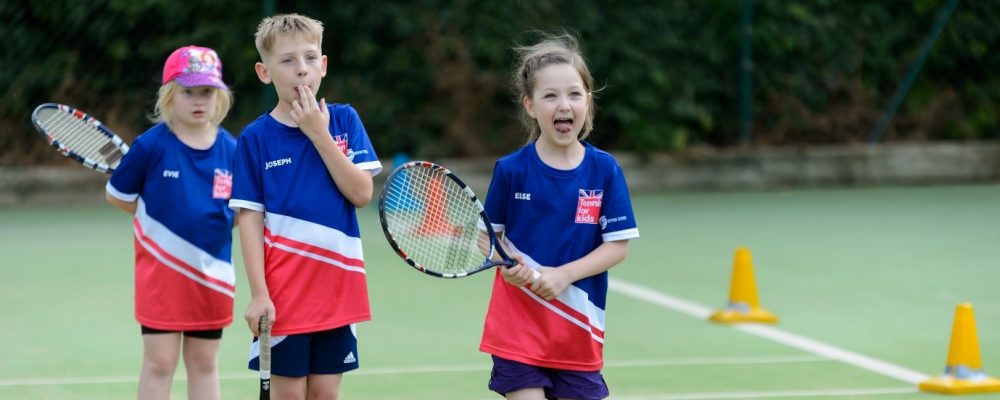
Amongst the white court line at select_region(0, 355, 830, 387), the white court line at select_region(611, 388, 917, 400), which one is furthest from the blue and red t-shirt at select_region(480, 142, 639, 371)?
the white court line at select_region(0, 355, 830, 387)

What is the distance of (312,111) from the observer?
4035 millimetres

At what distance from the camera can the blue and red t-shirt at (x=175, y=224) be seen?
492 centimetres

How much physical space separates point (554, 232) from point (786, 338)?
3.15m

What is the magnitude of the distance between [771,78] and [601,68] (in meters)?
1.77

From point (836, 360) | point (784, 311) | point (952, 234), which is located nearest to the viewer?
point (836, 360)

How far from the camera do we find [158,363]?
493 centimetres

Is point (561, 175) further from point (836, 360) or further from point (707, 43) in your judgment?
point (707, 43)

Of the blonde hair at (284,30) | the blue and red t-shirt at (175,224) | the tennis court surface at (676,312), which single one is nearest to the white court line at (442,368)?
the tennis court surface at (676,312)

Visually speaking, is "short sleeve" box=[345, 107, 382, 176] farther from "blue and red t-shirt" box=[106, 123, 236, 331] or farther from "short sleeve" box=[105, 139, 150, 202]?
"short sleeve" box=[105, 139, 150, 202]

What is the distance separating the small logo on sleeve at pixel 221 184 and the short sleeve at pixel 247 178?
0.84 m

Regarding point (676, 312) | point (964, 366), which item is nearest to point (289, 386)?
point (964, 366)

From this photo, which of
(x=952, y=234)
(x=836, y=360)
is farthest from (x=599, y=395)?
(x=952, y=234)

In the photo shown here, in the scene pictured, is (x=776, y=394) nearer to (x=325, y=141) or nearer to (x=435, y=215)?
(x=435, y=215)

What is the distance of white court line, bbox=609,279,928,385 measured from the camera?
20.4 feet
